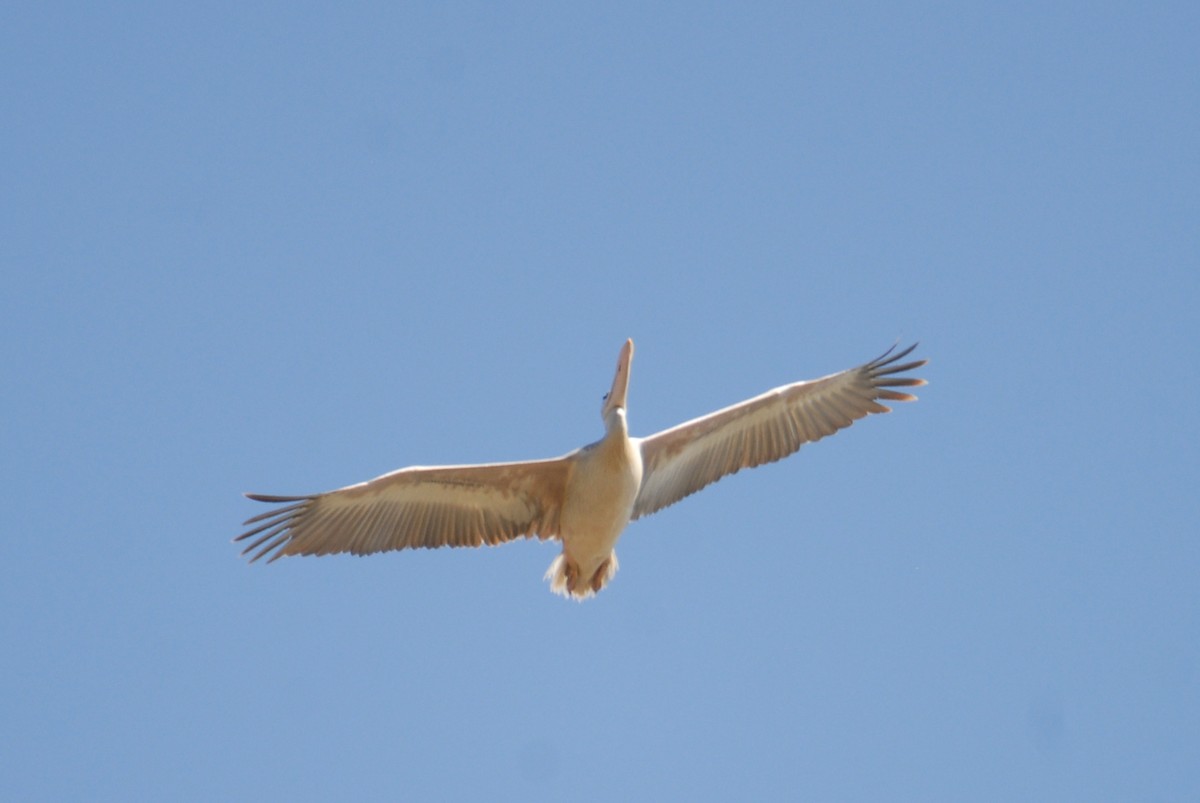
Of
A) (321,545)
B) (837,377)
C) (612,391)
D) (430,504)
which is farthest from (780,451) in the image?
(321,545)

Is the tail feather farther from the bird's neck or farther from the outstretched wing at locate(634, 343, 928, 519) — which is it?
the bird's neck

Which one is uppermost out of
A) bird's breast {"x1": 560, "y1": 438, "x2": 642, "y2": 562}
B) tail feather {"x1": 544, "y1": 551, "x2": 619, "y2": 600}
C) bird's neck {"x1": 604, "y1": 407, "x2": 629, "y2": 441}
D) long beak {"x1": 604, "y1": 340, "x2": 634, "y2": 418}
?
long beak {"x1": 604, "y1": 340, "x2": 634, "y2": 418}

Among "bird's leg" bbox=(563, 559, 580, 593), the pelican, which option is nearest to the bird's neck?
the pelican

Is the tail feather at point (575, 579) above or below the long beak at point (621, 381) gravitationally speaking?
below

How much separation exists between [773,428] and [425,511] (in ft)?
8.91

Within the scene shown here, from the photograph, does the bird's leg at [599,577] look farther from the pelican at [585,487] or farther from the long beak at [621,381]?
the long beak at [621,381]

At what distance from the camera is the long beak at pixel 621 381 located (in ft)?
37.2

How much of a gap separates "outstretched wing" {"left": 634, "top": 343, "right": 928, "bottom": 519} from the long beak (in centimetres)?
66

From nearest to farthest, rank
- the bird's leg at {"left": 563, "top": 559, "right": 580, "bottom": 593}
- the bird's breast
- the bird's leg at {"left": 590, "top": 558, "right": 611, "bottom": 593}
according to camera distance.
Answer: the bird's breast → the bird's leg at {"left": 563, "top": 559, "right": 580, "bottom": 593} → the bird's leg at {"left": 590, "top": 558, "right": 611, "bottom": 593}

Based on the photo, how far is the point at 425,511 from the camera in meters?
11.6

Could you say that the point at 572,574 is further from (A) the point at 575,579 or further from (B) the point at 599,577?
(B) the point at 599,577

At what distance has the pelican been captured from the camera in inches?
438

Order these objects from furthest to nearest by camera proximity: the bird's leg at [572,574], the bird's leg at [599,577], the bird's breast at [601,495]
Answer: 1. the bird's leg at [599,577]
2. the bird's leg at [572,574]
3. the bird's breast at [601,495]

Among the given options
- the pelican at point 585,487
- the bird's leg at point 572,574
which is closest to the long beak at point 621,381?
the pelican at point 585,487
